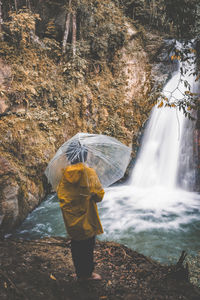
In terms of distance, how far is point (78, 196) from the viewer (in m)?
2.24

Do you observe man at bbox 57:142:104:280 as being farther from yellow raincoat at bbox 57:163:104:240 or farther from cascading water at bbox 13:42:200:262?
cascading water at bbox 13:42:200:262

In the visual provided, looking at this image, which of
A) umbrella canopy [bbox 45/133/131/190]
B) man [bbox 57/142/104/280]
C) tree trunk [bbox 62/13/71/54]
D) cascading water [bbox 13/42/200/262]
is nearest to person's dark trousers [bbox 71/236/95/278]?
man [bbox 57/142/104/280]

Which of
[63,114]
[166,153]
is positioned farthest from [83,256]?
[166,153]

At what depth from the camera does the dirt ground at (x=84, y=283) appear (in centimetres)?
215

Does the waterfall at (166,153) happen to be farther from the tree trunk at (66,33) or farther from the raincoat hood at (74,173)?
the raincoat hood at (74,173)

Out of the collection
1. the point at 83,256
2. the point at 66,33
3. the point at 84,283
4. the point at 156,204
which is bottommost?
the point at 156,204

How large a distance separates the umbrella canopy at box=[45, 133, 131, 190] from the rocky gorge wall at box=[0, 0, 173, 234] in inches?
57.5

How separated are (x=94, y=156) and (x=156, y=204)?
501 centimetres

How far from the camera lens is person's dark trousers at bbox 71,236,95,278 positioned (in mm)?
2375

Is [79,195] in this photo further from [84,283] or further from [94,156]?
[84,283]

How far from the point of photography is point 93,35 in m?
9.98

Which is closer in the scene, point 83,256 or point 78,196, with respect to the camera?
point 78,196

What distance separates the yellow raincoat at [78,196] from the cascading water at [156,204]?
1.64 metres

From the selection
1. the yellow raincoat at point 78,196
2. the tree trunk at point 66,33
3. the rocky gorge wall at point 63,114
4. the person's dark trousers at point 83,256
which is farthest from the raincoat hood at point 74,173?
the tree trunk at point 66,33
